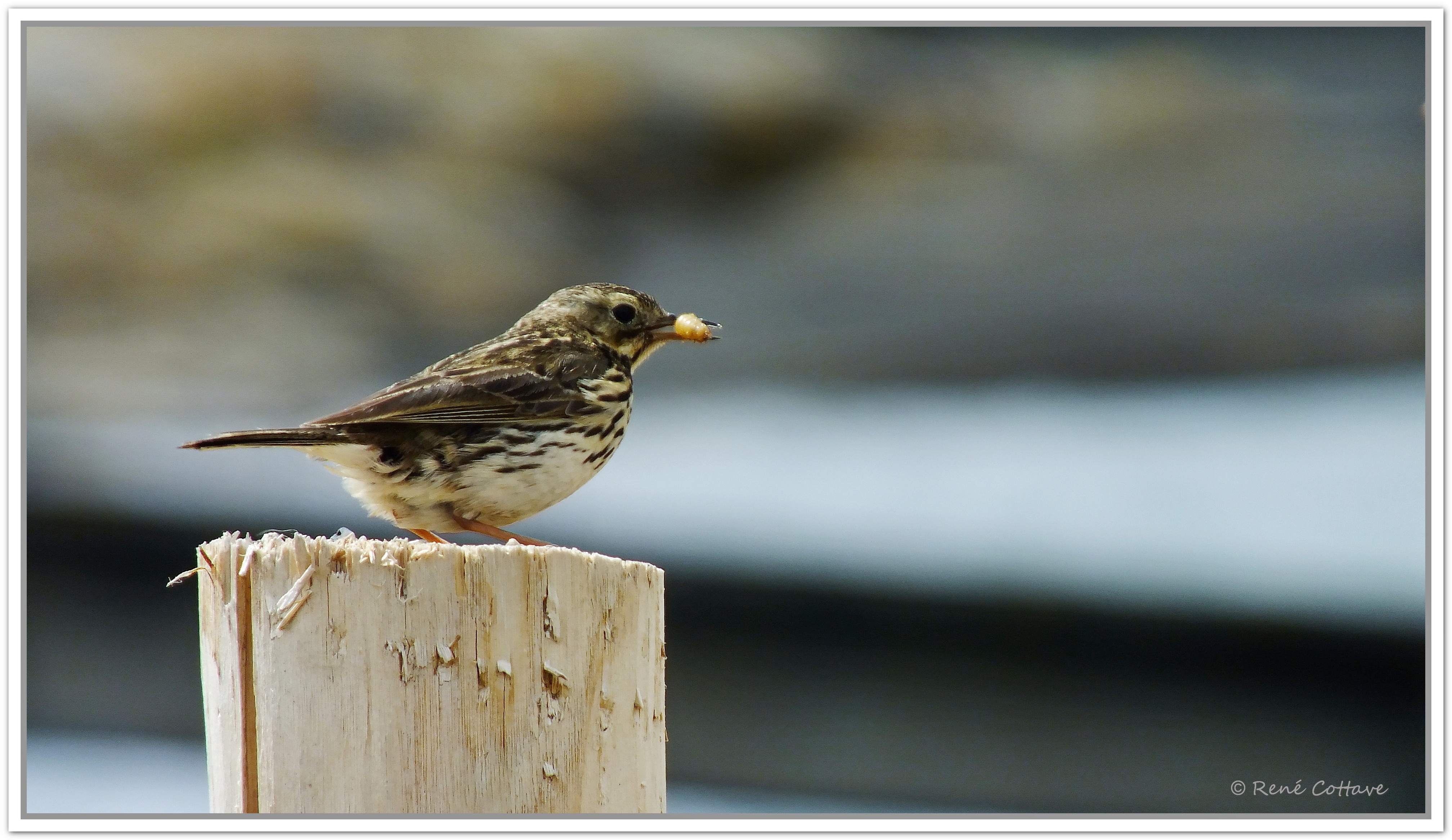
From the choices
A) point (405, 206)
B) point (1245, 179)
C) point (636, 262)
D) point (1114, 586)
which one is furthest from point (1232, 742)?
point (405, 206)

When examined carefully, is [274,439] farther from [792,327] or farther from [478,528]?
[792,327]

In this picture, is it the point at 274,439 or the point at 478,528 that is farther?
the point at 478,528

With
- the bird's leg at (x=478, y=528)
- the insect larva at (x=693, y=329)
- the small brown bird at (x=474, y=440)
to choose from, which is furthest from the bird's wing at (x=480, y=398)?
the insect larva at (x=693, y=329)

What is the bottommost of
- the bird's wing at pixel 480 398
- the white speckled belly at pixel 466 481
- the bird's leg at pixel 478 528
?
the bird's leg at pixel 478 528

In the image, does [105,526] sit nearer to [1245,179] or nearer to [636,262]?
[636,262]

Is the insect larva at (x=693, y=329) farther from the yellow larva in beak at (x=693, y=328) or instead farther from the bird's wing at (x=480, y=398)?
the bird's wing at (x=480, y=398)

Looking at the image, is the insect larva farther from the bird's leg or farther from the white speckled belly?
the bird's leg

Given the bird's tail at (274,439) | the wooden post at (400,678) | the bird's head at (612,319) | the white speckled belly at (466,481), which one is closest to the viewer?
the wooden post at (400,678)

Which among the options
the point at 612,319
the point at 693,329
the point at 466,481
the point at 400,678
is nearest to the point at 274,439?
the point at 466,481
